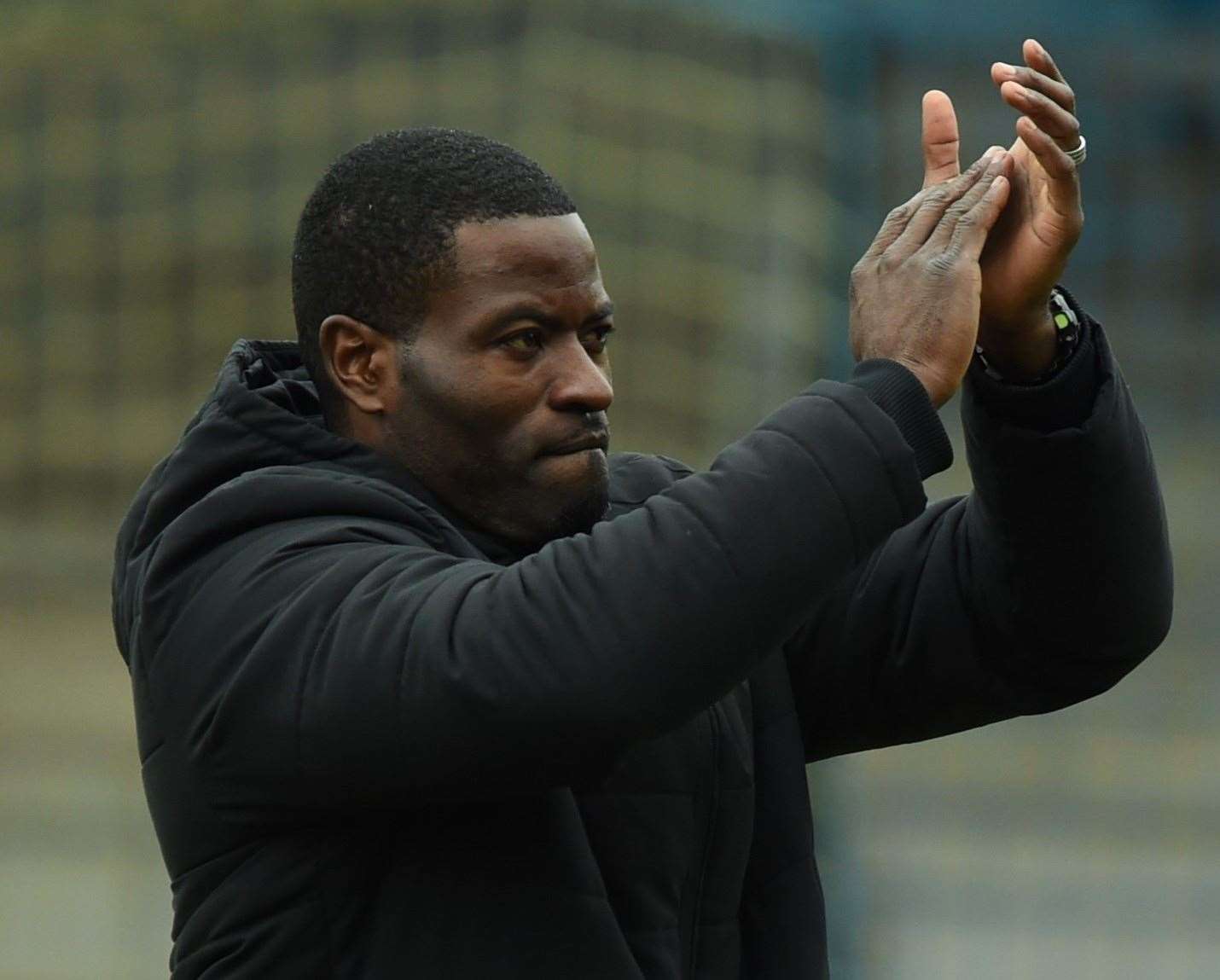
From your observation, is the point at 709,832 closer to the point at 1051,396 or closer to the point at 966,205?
the point at 1051,396

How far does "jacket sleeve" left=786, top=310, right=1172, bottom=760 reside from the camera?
7.34 ft

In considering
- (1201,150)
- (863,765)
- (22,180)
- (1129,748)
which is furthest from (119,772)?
(1201,150)

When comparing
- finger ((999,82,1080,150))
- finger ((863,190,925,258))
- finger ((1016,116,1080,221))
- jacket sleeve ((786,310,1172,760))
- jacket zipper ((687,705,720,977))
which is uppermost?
finger ((999,82,1080,150))

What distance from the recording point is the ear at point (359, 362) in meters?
2.21

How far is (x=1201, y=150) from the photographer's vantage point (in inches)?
168

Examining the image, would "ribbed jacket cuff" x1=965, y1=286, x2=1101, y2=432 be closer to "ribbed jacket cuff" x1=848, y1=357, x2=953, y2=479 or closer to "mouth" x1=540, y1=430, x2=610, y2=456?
"ribbed jacket cuff" x1=848, y1=357, x2=953, y2=479

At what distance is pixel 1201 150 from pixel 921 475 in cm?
249

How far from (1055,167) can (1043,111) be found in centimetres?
6

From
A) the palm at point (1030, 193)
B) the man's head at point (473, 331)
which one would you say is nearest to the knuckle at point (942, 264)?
the palm at point (1030, 193)

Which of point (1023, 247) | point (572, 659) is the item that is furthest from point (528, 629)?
point (1023, 247)

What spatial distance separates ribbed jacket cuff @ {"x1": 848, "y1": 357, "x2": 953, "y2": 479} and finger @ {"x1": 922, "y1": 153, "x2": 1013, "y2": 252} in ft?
0.53

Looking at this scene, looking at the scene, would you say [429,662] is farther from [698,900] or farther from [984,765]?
[984,765]

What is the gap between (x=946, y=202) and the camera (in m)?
2.17

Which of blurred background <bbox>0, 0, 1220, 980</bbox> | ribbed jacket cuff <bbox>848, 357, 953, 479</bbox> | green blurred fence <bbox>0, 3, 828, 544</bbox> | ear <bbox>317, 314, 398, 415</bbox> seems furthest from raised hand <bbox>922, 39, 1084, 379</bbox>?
green blurred fence <bbox>0, 3, 828, 544</bbox>
